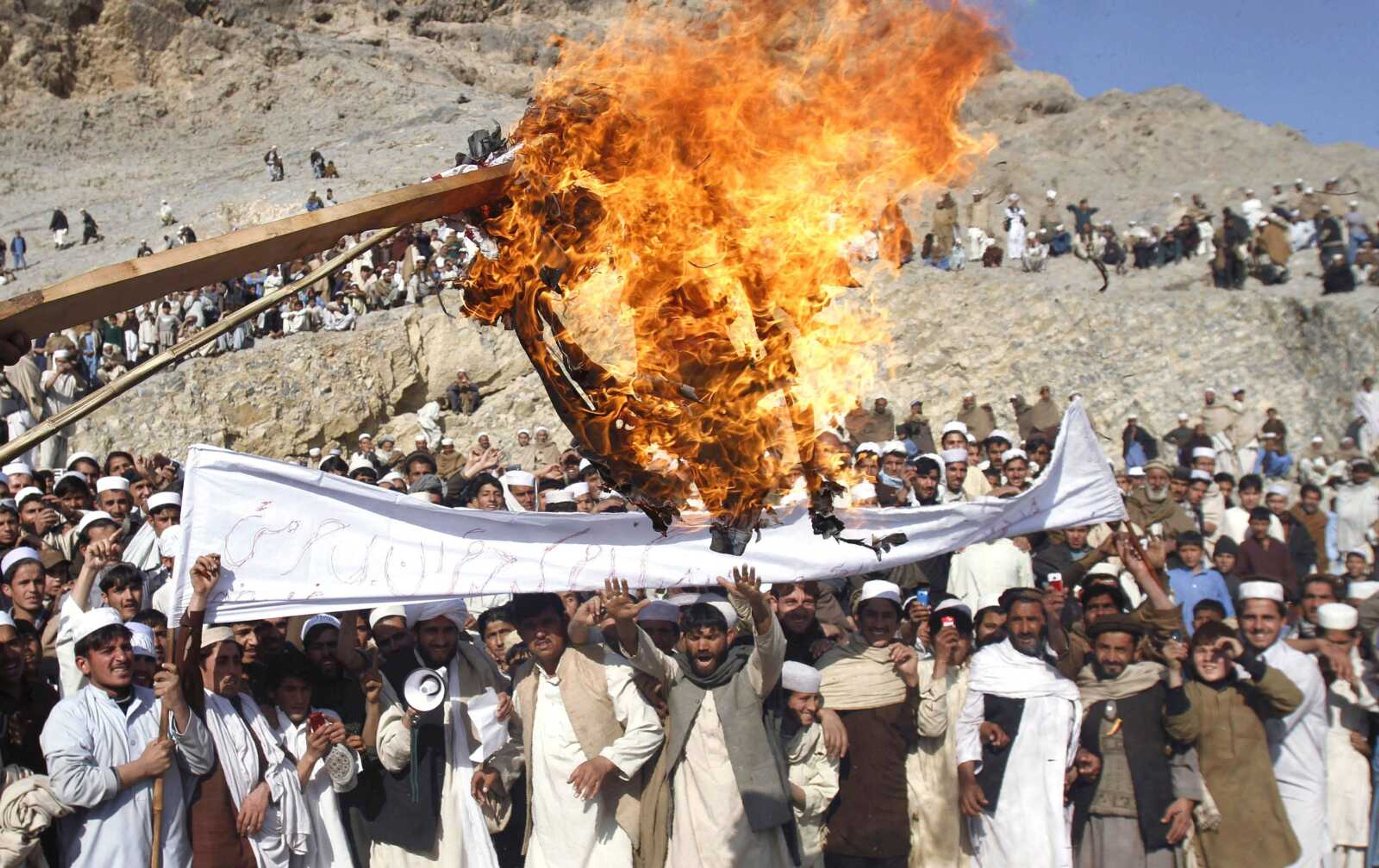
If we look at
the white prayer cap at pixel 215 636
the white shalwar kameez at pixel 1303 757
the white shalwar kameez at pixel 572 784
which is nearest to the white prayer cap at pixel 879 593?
the white shalwar kameez at pixel 572 784

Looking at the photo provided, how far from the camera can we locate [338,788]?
18.6ft

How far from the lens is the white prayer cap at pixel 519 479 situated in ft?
31.4

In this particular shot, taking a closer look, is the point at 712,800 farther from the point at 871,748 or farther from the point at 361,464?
the point at 361,464

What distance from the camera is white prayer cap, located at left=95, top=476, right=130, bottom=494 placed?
8.67 meters

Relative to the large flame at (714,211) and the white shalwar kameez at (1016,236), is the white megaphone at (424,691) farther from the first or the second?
the white shalwar kameez at (1016,236)

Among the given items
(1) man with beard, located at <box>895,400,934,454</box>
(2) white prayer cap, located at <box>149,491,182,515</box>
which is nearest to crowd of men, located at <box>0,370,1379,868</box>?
(2) white prayer cap, located at <box>149,491,182,515</box>

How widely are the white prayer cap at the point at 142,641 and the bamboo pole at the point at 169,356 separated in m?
2.47

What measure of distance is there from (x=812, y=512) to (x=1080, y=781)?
3.08 m

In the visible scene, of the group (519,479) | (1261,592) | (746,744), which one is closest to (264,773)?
(746,744)

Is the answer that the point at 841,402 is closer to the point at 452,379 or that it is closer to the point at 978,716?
the point at 978,716

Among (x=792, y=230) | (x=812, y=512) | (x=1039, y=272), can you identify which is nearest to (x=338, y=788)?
(x=812, y=512)

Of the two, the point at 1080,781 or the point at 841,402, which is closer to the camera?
the point at 841,402

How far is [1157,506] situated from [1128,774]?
4.76 m

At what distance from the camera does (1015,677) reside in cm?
636
